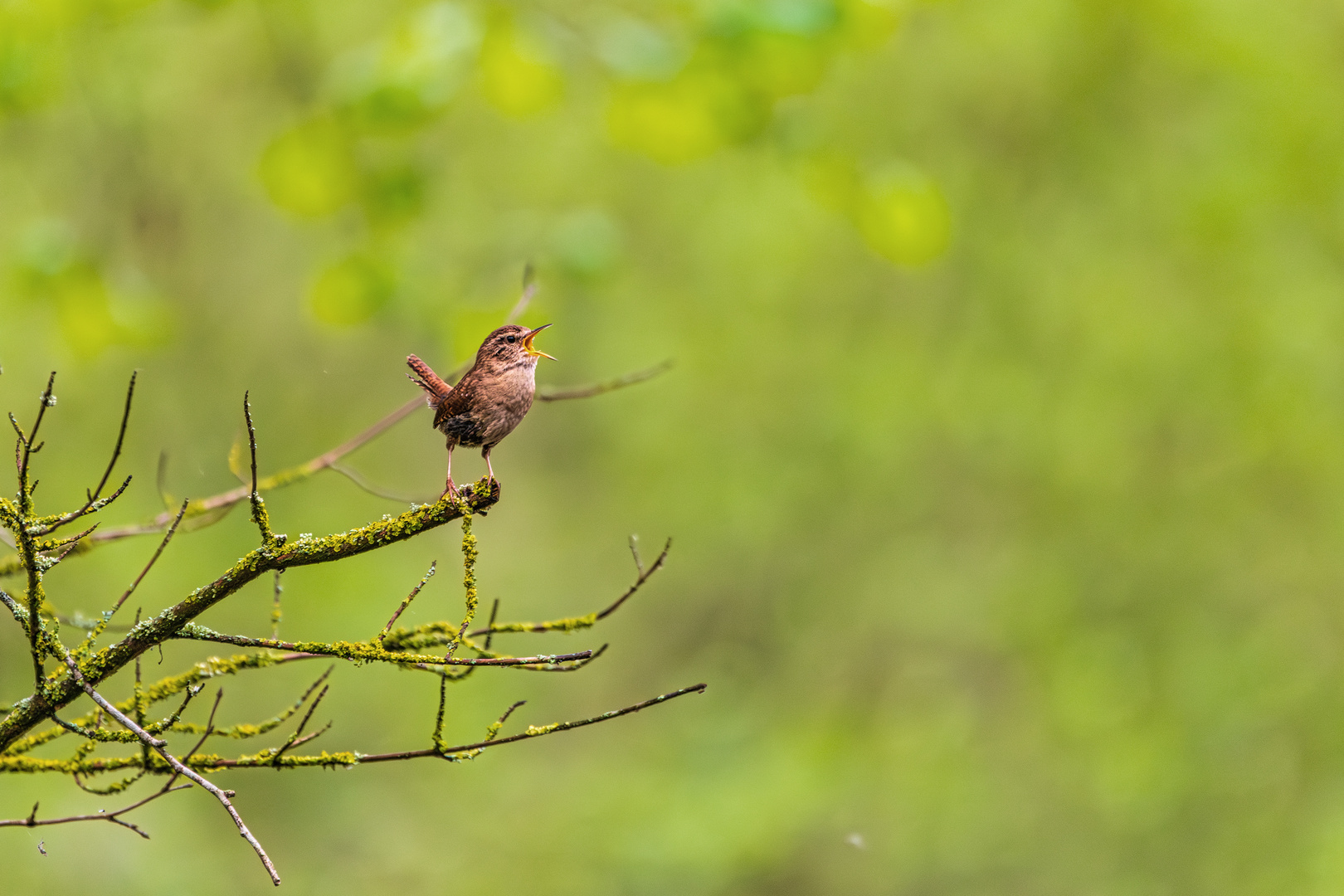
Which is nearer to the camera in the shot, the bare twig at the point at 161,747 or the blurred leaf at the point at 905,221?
the bare twig at the point at 161,747

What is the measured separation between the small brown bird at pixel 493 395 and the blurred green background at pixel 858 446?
Result: 264cm

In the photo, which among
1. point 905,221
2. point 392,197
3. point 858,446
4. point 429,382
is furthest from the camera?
point 858,446

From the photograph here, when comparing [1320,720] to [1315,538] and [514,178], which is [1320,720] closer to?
[1315,538]

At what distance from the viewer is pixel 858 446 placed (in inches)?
340

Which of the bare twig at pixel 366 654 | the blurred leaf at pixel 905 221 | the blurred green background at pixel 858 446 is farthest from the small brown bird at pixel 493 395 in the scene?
the blurred green background at pixel 858 446

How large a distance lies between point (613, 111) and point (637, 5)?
312 centimetres

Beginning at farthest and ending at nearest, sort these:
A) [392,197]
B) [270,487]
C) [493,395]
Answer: [392,197]
[270,487]
[493,395]

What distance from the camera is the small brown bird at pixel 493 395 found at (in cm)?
173

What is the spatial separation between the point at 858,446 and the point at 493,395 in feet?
23.5

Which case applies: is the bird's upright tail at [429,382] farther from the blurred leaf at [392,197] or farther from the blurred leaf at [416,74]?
the blurred leaf at [392,197]

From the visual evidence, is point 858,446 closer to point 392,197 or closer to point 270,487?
point 392,197

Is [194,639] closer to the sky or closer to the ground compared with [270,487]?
closer to the ground

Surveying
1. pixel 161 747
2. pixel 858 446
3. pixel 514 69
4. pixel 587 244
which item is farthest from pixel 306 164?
pixel 858 446

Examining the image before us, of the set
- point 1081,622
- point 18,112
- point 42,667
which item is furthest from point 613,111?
point 1081,622
